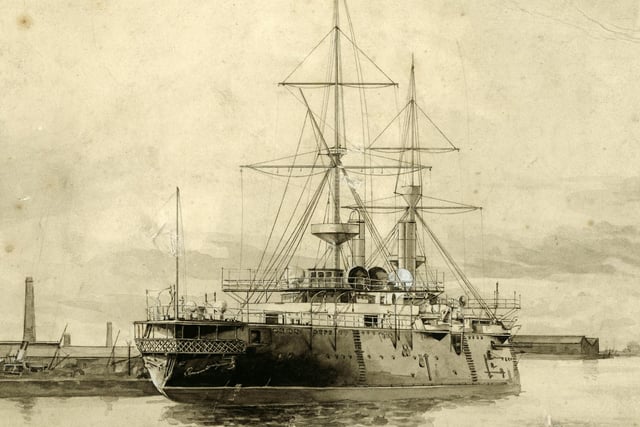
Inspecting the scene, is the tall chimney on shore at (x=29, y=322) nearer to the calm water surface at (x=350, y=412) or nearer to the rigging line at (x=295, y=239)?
the calm water surface at (x=350, y=412)

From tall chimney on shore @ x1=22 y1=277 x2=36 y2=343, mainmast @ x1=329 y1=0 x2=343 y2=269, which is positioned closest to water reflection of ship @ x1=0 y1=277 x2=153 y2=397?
tall chimney on shore @ x1=22 y1=277 x2=36 y2=343

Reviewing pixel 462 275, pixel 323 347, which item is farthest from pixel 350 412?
pixel 462 275

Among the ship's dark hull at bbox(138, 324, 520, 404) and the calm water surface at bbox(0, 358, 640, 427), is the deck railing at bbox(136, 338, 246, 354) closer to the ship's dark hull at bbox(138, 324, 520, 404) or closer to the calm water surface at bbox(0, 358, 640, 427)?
the ship's dark hull at bbox(138, 324, 520, 404)

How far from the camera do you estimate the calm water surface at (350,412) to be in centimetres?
3762

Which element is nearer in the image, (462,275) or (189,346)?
(189,346)

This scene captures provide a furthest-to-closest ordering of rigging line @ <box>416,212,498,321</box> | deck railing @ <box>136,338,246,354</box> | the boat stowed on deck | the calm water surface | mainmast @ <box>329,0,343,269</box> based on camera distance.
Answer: rigging line @ <box>416,212,498,321</box>
mainmast @ <box>329,0,343,269</box>
the boat stowed on deck
deck railing @ <box>136,338,246,354</box>
the calm water surface

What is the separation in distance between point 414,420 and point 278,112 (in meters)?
13.9

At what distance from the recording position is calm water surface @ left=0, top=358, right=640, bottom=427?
37625 millimetres

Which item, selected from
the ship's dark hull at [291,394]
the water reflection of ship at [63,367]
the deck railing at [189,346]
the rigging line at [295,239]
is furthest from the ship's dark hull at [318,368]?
the water reflection of ship at [63,367]

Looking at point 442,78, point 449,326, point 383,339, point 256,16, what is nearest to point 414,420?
point 383,339

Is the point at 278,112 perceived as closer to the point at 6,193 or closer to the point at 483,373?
the point at 6,193

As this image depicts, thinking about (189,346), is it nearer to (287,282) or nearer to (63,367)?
(287,282)

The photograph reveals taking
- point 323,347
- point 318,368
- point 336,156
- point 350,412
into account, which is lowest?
point 350,412

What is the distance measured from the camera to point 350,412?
132 feet
